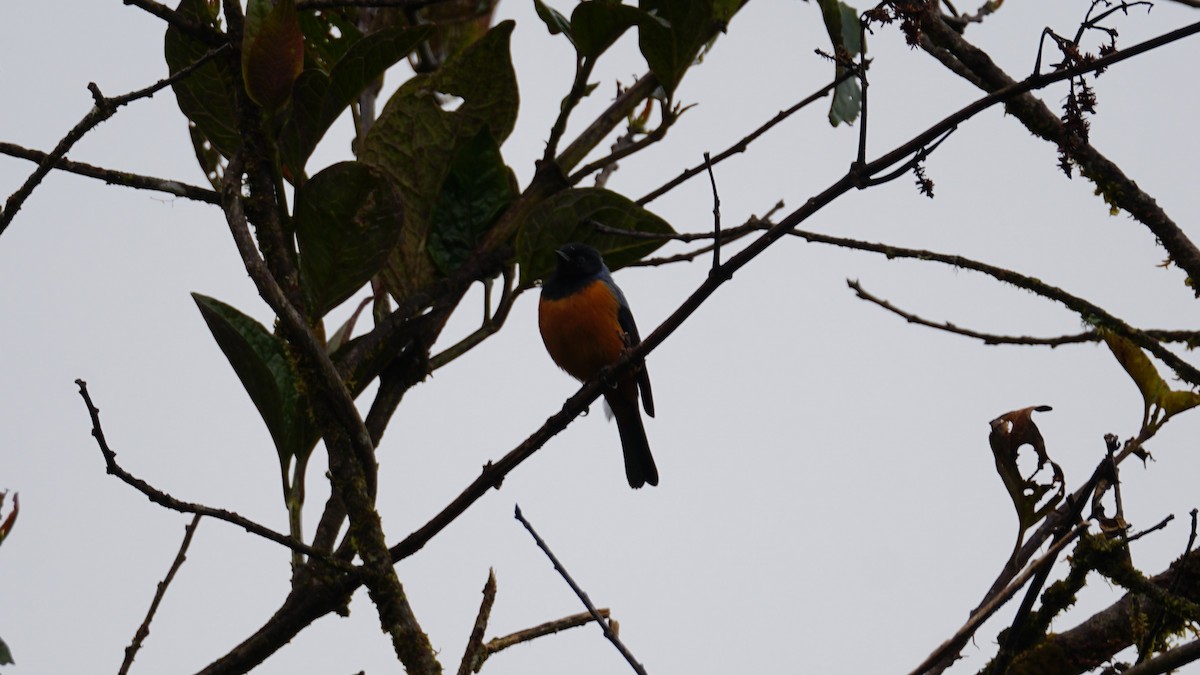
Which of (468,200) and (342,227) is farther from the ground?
(468,200)

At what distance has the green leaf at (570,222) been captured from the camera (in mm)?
3230

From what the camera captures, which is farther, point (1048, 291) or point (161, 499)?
point (1048, 291)

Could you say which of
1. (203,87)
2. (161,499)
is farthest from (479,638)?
(203,87)

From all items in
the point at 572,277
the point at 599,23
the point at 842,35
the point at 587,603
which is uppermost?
the point at 572,277

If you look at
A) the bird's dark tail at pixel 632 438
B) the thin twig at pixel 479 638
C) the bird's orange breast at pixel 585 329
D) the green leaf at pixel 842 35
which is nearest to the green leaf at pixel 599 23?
the green leaf at pixel 842 35

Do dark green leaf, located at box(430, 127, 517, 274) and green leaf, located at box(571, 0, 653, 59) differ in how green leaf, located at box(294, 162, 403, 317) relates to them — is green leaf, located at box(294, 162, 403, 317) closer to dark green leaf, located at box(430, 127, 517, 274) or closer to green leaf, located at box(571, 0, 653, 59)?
dark green leaf, located at box(430, 127, 517, 274)

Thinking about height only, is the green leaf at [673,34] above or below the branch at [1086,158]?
above

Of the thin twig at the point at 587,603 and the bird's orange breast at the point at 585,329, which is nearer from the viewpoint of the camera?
the thin twig at the point at 587,603

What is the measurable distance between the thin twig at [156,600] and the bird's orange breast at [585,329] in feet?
9.57

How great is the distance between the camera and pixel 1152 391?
237cm

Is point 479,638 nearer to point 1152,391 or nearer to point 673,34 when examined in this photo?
point 1152,391

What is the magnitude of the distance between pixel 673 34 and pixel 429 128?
784 millimetres

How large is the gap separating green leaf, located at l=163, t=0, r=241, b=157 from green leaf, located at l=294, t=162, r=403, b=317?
15.6 inches

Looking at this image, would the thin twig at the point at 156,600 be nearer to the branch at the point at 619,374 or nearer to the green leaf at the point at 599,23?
the branch at the point at 619,374
